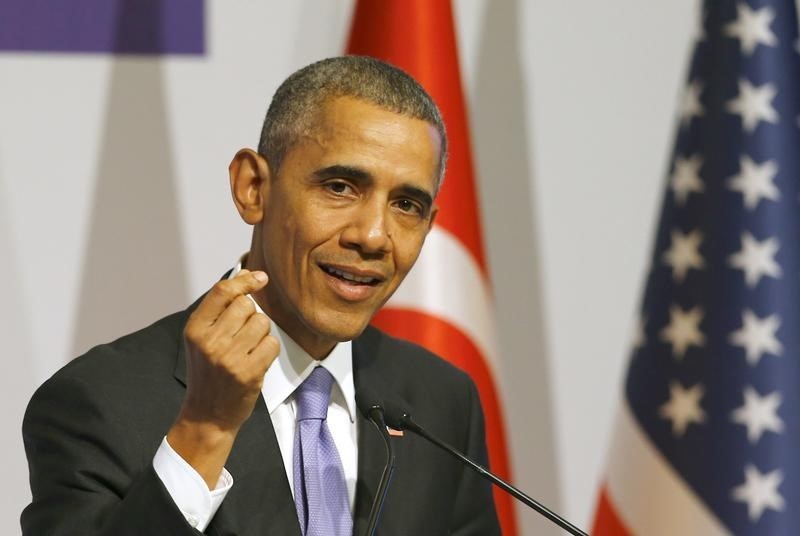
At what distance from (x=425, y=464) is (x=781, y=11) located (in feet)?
5.57

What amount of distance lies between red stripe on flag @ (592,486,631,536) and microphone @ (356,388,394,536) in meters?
1.25

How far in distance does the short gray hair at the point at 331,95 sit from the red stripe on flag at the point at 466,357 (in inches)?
39.2

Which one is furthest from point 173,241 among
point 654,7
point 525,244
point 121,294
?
point 654,7

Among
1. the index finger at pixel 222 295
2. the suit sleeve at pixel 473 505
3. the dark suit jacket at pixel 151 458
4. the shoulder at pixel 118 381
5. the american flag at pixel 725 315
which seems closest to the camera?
the index finger at pixel 222 295

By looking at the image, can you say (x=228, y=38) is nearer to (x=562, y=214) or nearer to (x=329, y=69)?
(x=562, y=214)

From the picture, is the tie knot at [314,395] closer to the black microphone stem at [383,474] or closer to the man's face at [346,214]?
the man's face at [346,214]

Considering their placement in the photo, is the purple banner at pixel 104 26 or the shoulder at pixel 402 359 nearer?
the shoulder at pixel 402 359

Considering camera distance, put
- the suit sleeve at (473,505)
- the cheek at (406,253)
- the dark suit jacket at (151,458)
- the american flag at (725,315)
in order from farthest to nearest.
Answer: the american flag at (725,315)
the suit sleeve at (473,505)
the cheek at (406,253)
the dark suit jacket at (151,458)

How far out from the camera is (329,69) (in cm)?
201

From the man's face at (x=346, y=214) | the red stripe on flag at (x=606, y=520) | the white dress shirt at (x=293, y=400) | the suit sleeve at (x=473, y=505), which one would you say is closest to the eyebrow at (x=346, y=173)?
the man's face at (x=346, y=214)

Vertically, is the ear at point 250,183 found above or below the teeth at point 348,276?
above

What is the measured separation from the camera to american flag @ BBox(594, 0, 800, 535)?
117 inches

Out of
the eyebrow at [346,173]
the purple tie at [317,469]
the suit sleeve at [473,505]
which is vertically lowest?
the suit sleeve at [473,505]

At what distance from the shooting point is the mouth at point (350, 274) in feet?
6.19
